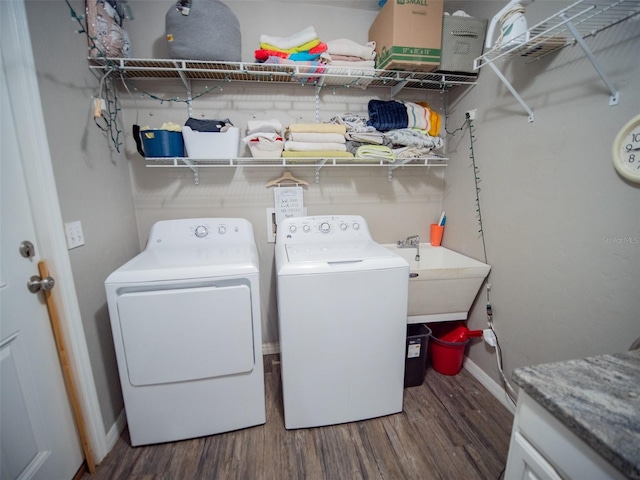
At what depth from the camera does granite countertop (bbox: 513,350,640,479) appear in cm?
→ 46

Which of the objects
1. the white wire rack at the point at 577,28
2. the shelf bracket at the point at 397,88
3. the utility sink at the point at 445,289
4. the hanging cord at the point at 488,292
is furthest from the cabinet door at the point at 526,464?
the shelf bracket at the point at 397,88

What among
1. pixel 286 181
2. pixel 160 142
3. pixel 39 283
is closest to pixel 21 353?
pixel 39 283

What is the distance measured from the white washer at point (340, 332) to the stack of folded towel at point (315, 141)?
0.59m

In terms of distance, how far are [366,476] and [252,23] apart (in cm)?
262

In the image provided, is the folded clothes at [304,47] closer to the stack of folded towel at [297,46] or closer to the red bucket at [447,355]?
the stack of folded towel at [297,46]

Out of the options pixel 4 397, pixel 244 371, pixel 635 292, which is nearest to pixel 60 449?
pixel 4 397

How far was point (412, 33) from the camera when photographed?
1487 mm

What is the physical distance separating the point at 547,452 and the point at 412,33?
6.16ft

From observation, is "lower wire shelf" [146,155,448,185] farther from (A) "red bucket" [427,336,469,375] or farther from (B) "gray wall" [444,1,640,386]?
(A) "red bucket" [427,336,469,375]

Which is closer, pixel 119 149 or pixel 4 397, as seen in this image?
pixel 4 397

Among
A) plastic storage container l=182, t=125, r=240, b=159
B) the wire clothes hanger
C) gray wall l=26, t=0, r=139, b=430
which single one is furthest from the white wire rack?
gray wall l=26, t=0, r=139, b=430

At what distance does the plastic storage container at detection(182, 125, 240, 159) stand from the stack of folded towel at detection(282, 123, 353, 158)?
1.00ft

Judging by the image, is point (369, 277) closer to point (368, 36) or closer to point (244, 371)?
point (244, 371)

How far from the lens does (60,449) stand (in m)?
1.12
